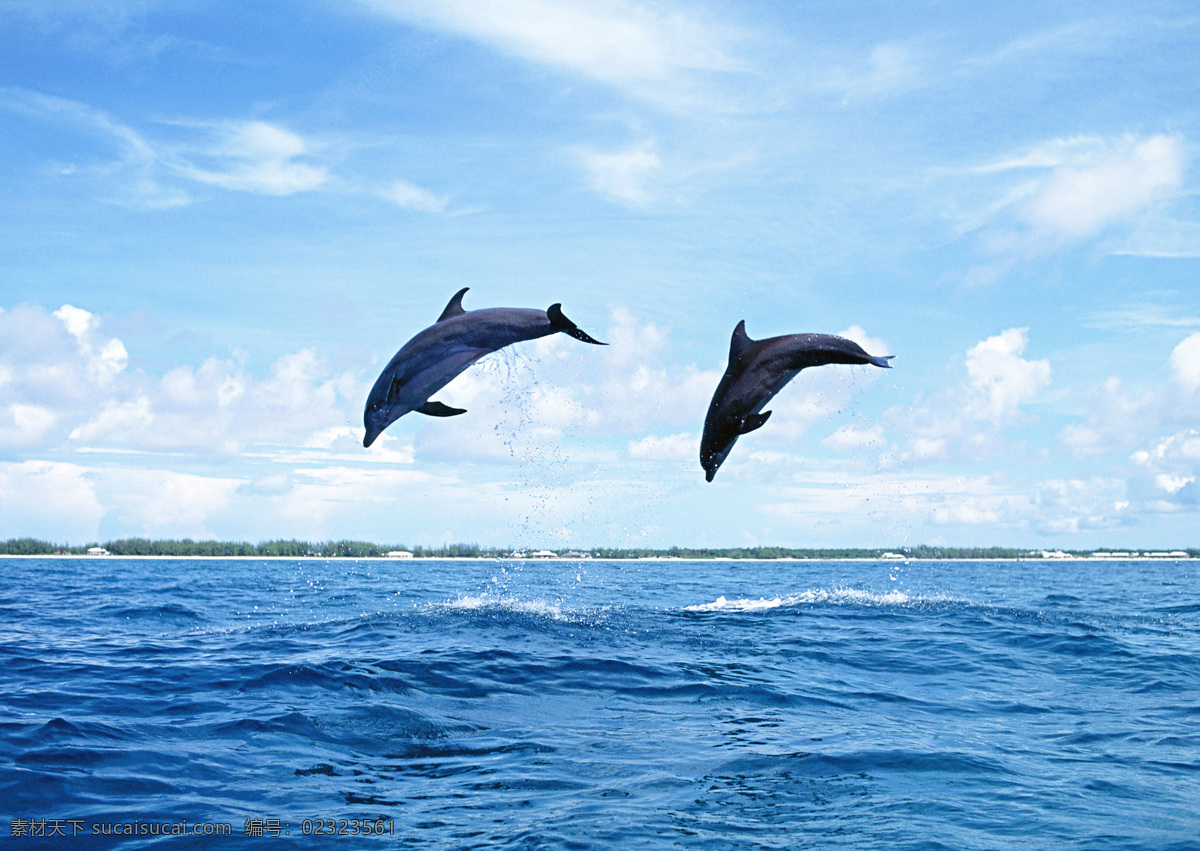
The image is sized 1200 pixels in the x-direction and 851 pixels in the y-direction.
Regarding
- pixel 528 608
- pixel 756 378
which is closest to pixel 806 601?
pixel 528 608

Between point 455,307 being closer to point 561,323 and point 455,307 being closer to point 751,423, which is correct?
point 561,323

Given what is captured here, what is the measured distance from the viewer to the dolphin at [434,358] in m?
8.05

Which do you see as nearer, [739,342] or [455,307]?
[739,342]

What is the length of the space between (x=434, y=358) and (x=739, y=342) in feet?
9.75

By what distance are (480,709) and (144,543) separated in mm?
131506

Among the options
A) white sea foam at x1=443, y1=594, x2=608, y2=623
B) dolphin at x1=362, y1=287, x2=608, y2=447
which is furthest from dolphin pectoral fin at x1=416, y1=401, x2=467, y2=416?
white sea foam at x1=443, y1=594, x2=608, y2=623

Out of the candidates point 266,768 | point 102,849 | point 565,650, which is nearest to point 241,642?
point 565,650

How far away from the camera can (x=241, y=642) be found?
19719 millimetres

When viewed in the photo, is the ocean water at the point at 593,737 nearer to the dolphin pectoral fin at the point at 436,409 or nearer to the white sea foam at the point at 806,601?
the dolphin pectoral fin at the point at 436,409

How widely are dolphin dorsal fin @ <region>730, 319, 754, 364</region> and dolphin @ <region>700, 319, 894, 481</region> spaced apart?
5 cm

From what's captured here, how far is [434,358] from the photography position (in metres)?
8.16

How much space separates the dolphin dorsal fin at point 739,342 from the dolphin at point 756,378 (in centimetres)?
5

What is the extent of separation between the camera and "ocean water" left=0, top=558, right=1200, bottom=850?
8.46m

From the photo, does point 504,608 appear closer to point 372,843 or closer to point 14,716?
point 14,716
